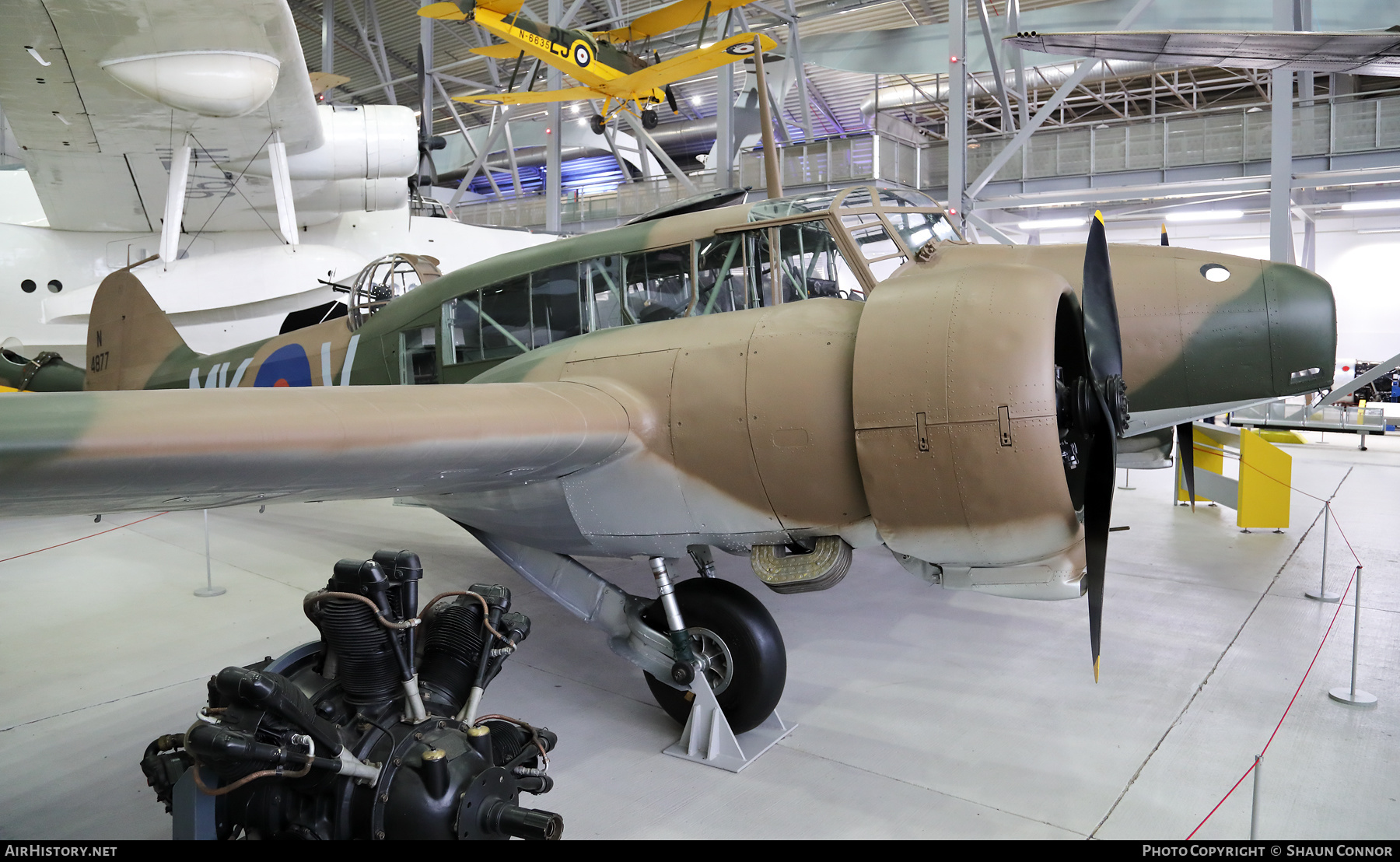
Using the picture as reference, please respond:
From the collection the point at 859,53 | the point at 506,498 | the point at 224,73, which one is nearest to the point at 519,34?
the point at 224,73

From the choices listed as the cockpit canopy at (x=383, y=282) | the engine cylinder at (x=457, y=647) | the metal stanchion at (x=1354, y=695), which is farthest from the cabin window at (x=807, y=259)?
the cockpit canopy at (x=383, y=282)

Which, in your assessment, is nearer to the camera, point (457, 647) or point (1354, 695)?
point (457, 647)

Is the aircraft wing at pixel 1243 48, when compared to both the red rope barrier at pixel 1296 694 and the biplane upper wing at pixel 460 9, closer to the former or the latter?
the red rope barrier at pixel 1296 694

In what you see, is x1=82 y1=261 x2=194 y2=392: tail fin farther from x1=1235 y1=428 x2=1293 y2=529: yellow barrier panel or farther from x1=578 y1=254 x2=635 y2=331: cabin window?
x1=1235 y1=428 x2=1293 y2=529: yellow barrier panel

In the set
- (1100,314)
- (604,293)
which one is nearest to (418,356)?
(604,293)

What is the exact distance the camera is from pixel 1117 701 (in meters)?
4.18

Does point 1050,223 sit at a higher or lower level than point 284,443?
higher

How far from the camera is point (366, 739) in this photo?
2.61m

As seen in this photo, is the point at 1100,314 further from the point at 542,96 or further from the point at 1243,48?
the point at 542,96

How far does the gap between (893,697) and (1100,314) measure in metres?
2.20

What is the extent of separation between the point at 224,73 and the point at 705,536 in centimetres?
700

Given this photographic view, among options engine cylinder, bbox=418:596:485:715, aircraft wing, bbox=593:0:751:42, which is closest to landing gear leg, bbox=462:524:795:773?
engine cylinder, bbox=418:596:485:715

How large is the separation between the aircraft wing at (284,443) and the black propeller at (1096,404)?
1.93m

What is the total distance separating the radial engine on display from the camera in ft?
Result: 7.54
